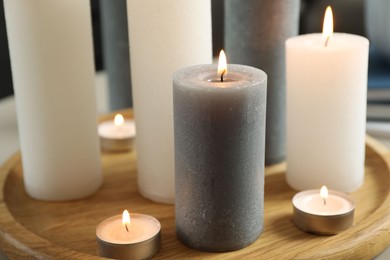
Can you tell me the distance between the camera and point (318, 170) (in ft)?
2.13

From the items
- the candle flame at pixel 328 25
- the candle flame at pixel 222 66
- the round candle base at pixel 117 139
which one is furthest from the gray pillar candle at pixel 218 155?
the round candle base at pixel 117 139

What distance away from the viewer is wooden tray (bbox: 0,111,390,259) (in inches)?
21.1

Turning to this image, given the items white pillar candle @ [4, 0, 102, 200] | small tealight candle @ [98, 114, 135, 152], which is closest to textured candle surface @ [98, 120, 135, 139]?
small tealight candle @ [98, 114, 135, 152]

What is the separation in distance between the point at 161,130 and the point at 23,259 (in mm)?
164

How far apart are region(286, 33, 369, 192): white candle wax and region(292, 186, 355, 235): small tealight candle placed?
4cm

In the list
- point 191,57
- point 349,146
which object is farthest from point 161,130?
point 349,146

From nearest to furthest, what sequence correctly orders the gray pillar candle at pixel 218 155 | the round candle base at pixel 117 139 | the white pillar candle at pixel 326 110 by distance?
1. the gray pillar candle at pixel 218 155
2. the white pillar candle at pixel 326 110
3. the round candle base at pixel 117 139

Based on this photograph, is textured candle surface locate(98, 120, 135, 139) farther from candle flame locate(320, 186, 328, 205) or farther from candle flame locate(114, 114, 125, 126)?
candle flame locate(320, 186, 328, 205)

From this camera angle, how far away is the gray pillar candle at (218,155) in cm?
51

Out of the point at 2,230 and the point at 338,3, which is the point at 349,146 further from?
the point at 338,3

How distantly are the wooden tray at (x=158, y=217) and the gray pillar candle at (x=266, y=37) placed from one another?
2.8 inches

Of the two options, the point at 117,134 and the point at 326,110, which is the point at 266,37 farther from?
the point at 117,134

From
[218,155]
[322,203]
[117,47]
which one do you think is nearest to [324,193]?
[322,203]

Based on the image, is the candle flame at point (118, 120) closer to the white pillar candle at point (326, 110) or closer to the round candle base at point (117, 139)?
the round candle base at point (117, 139)
